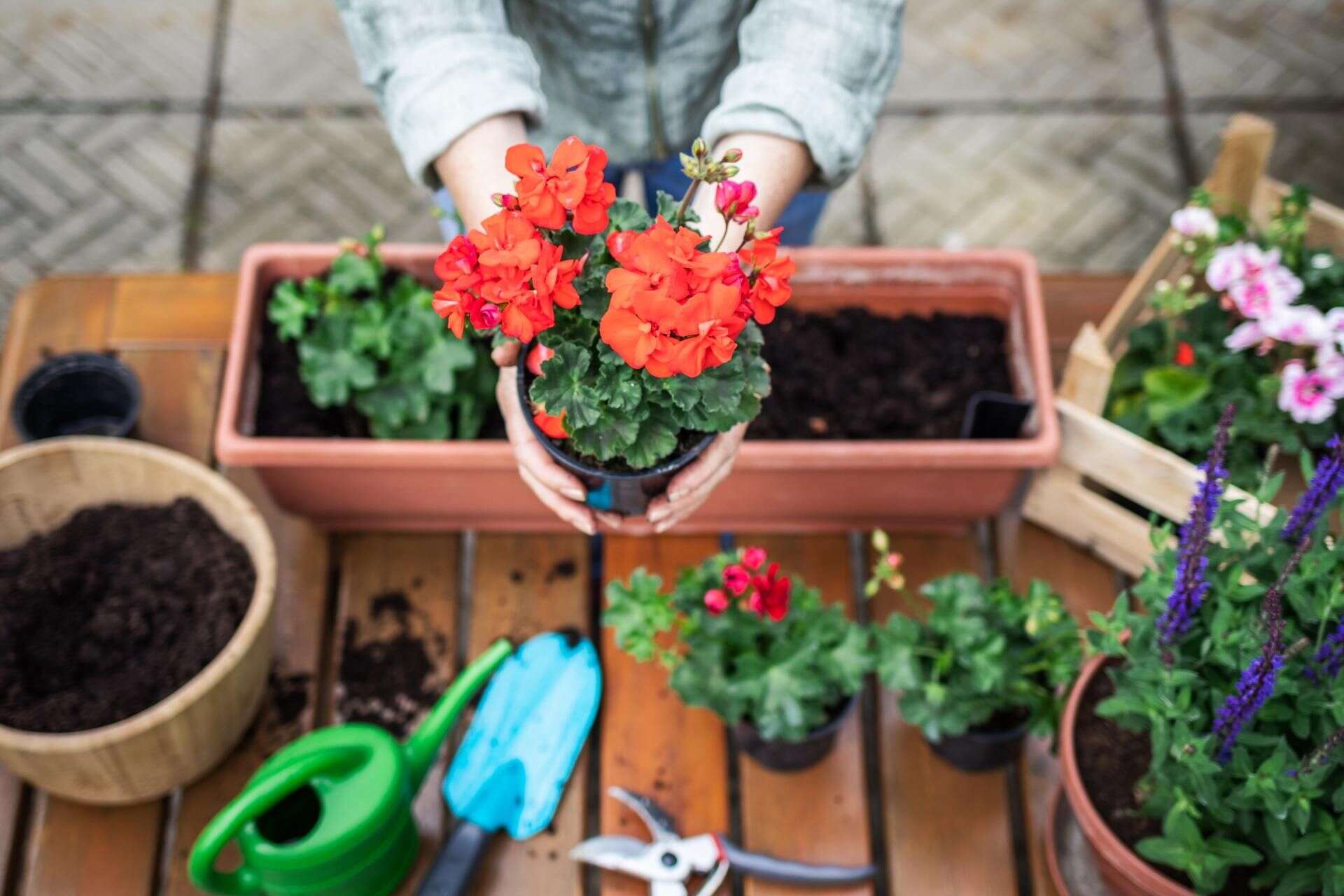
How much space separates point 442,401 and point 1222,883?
119 cm

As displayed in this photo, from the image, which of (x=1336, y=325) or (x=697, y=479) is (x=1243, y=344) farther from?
(x=697, y=479)

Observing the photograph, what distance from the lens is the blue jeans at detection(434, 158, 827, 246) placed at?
1.84 m

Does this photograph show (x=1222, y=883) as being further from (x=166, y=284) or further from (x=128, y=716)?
(x=166, y=284)

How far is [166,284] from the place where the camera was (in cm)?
198

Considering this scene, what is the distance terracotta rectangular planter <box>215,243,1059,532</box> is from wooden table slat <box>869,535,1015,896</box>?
18cm

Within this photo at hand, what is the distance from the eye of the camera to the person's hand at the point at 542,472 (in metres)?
1.34

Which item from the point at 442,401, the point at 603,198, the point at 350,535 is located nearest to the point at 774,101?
the point at 603,198

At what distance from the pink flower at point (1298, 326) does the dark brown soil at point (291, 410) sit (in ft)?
3.59

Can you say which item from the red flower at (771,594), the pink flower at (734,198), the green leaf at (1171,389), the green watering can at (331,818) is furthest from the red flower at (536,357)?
the green leaf at (1171,389)

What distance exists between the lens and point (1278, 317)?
5.42 ft

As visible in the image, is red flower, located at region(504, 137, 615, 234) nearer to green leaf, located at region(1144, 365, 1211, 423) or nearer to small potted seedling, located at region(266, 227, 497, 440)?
small potted seedling, located at region(266, 227, 497, 440)

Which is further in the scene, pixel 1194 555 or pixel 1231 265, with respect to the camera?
pixel 1231 265

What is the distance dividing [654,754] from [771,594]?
35 cm

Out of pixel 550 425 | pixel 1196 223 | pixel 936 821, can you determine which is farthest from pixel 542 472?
pixel 1196 223
